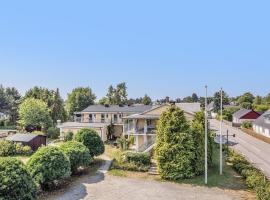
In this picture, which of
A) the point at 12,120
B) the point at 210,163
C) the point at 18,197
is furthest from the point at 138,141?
the point at 12,120

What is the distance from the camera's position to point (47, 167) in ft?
72.2

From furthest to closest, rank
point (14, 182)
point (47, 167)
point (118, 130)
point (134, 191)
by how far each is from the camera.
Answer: point (118, 130)
point (134, 191)
point (47, 167)
point (14, 182)

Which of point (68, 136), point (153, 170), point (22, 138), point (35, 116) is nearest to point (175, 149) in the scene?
point (153, 170)

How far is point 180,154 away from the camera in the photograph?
26.8 m

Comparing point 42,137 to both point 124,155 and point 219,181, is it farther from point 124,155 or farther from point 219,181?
point 219,181

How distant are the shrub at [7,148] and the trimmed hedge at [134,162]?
1378 cm

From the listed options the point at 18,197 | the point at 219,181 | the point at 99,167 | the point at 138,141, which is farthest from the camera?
the point at 138,141

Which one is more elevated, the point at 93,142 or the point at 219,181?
the point at 93,142

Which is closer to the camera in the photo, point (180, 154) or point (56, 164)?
point (56, 164)

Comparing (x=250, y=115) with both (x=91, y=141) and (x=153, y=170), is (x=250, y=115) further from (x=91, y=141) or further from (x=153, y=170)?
(x=91, y=141)

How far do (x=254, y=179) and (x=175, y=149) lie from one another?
6654mm

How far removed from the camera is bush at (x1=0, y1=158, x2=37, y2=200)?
16.6 metres

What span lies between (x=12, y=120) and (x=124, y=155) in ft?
192

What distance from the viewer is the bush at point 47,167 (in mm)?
21828
